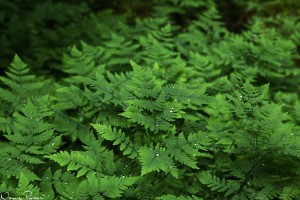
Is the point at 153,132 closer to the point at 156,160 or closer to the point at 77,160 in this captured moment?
the point at 156,160

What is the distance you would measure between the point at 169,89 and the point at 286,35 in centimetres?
391

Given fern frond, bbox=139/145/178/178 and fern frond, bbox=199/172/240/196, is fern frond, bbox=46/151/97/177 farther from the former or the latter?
fern frond, bbox=199/172/240/196

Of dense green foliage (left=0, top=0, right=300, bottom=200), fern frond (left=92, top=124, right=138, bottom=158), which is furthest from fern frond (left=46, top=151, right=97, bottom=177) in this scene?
fern frond (left=92, top=124, right=138, bottom=158)

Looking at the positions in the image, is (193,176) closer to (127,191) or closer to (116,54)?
(127,191)

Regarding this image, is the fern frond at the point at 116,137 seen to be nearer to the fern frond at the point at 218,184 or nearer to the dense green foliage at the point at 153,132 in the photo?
the dense green foliage at the point at 153,132

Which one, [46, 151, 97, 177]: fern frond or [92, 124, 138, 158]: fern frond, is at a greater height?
[92, 124, 138, 158]: fern frond

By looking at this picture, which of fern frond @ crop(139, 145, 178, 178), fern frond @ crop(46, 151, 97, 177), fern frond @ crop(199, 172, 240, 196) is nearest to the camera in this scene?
fern frond @ crop(139, 145, 178, 178)

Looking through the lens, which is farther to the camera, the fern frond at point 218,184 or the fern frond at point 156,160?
the fern frond at point 218,184

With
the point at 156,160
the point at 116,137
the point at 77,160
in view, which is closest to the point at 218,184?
the point at 156,160

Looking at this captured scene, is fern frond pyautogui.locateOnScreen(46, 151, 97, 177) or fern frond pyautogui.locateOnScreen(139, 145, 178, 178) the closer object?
fern frond pyautogui.locateOnScreen(139, 145, 178, 178)

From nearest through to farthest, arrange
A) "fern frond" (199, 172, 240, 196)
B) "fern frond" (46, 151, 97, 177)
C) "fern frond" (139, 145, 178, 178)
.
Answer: "fern frond" (139, 145, 178, 178), "fern frond" (46, 151, 97, 177), "fern frond" (199, 172, 240, 196)

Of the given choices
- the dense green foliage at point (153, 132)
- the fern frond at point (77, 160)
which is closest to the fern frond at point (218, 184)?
the dense green foliage at point (153, 132)

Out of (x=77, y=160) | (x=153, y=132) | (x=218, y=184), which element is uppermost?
(x=153, y=132)

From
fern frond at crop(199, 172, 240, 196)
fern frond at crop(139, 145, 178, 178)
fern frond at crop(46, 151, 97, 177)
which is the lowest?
fern frond at crop(199, 172, 240, 196)
